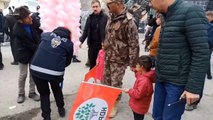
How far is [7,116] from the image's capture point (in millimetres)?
4621

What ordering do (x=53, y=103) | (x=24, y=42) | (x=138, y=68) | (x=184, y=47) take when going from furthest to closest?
(x=53, y=103)
(x=24, y=42)
(x=138, y=68)
(x=184, y=47)

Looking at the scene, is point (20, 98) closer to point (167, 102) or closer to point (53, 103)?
point (53, 103)

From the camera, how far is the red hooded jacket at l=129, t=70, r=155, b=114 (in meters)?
3.51

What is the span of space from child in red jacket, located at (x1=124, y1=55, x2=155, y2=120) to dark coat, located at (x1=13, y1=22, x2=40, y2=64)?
2096mm

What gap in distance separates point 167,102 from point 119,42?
1.63 meters

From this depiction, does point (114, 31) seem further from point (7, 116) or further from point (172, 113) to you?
point (7, 116)

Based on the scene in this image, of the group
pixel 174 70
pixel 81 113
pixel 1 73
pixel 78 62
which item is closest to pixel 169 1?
pixel 174 70

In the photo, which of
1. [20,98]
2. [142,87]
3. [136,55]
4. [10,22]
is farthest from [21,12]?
[10,22]

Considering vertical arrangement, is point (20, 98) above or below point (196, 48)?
below

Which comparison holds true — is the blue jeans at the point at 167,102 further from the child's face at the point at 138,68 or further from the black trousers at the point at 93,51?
the black trousers at the point at 93,51

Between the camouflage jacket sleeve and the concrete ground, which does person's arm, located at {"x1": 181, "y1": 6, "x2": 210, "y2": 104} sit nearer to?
the camouflage jacket sleeve

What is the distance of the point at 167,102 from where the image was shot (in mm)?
2830

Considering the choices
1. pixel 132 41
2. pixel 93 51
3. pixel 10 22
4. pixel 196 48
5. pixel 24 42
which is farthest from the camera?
pixel 10 22

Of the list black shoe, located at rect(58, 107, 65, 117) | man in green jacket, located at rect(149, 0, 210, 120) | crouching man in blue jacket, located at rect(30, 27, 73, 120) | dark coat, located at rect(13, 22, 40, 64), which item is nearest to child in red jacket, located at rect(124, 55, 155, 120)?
man in green jacket, located at rect(149, 0, 210, 120)
